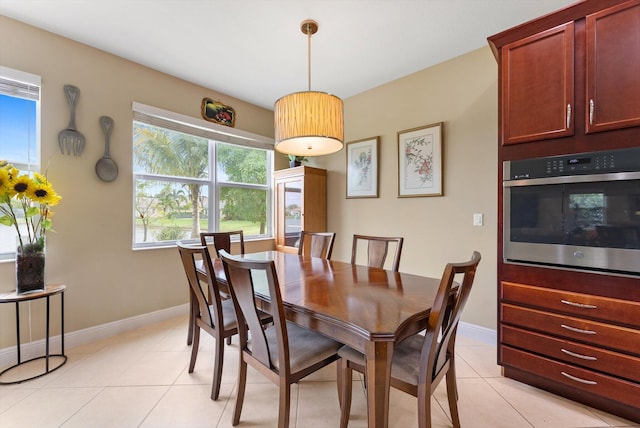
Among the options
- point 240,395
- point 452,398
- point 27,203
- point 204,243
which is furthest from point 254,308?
point 27,203

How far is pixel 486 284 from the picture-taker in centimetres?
250

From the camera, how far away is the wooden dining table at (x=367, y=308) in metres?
1.04

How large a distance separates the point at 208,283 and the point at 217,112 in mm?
→ 2465

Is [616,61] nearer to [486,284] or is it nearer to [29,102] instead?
[486,284]

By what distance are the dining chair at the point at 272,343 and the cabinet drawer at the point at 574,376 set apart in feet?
4.26

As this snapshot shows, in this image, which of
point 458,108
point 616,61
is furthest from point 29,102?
point 616,61

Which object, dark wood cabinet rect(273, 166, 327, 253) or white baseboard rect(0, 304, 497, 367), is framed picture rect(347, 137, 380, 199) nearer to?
dark wood cabinet rect(273, 166, 327, 253)

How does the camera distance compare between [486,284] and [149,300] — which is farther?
[149,300]

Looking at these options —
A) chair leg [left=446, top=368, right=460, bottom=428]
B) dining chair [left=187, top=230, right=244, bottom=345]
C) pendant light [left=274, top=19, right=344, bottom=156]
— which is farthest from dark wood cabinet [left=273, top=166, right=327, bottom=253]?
chair leg [left=446, top=368, right=460, bottom=428]

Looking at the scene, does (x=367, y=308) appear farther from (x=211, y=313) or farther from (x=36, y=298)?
(x=36, y=298)

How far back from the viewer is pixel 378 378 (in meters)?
1.05

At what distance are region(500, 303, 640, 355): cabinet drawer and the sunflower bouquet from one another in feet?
10.9

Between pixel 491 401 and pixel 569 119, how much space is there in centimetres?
180

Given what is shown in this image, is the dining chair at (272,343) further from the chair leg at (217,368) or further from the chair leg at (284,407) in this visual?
the chair leg at (217,368)
